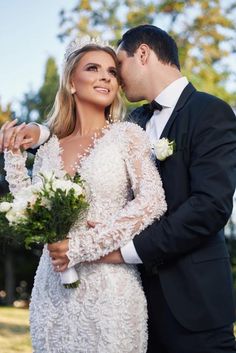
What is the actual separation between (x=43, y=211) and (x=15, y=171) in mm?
881

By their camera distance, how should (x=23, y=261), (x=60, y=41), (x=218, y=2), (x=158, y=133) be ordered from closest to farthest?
1. (x=158, y=133)
2. (x=218, y=2)
3. (x=60, y=41)
4. (x=23, y=261)

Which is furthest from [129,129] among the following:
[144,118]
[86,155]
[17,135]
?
[17,135]

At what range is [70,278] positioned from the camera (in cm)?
368

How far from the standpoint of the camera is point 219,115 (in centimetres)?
370

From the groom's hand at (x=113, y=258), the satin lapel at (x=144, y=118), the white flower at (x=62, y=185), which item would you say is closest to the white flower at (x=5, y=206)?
the white flower at (x=62, y=185)

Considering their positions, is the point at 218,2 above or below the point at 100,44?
above

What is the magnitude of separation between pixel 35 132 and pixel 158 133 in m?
0.81

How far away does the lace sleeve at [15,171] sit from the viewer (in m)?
4.19

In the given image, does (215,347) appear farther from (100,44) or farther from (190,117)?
(100,44)

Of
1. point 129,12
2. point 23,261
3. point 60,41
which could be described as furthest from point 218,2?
point 23,261

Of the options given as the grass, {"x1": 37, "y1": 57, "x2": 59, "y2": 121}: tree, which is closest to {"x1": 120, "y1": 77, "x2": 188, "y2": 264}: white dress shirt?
the grass

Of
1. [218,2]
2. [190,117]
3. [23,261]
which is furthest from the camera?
[23,261]

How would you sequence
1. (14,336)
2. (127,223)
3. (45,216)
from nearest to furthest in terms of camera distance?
1. (45,216)
2. (127,223)
3. (14,336)

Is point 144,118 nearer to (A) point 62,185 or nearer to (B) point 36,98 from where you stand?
(A) point 62,185
